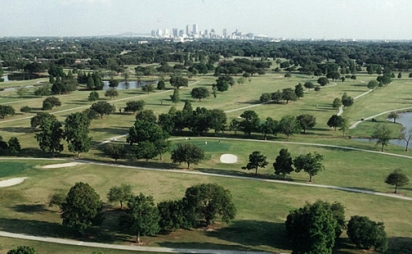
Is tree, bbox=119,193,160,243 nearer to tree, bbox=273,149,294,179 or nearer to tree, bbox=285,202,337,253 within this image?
tree, bbox=285,202,337,253

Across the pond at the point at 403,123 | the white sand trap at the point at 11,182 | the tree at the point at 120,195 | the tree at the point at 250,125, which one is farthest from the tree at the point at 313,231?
the pond at the point at 403,123

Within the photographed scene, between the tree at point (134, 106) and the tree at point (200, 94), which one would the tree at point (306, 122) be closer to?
the tree at point (134, 106)

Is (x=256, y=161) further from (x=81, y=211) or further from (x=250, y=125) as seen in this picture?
(x=81, y=211)

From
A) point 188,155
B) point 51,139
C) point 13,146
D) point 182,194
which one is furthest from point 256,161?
point 13,146

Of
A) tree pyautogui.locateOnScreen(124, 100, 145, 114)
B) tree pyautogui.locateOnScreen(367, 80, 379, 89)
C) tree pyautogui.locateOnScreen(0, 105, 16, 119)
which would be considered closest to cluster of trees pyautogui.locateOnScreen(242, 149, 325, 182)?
tree pyautogui.locateOnScreen(124, 100, 145, 114)

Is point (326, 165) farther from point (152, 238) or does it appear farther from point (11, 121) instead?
point (11, 121)
